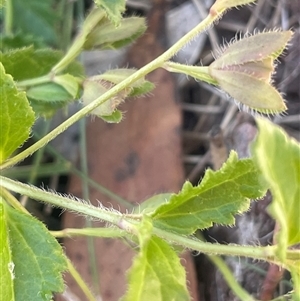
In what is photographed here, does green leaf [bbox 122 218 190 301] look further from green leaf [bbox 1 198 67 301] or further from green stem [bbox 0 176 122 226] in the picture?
green leaf [bbox 1 198 67 301]

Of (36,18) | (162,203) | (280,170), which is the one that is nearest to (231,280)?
(162,203)

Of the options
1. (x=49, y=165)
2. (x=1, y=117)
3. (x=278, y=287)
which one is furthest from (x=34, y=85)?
(x=278, y=287)

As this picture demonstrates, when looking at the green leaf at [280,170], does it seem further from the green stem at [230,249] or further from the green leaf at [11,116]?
the green leaf at [11,116]

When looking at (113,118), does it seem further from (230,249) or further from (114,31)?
(230,249)

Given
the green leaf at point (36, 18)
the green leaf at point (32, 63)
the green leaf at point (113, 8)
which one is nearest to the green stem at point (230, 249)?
the green leaf at point (113, 8)

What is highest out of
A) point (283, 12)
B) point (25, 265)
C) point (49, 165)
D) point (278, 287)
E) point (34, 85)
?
point (283, 12)

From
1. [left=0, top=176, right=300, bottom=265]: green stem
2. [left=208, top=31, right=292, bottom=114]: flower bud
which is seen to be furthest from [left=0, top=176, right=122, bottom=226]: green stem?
[left=208, top=31, right=292, bottom=114]: flower bud

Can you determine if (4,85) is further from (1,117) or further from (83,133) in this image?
(83,133)
